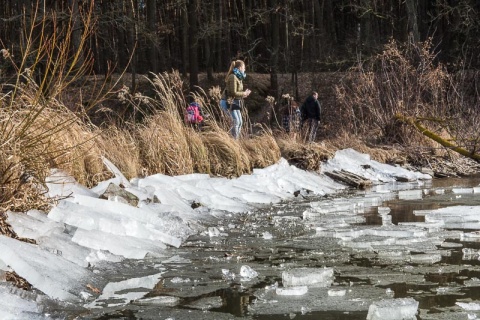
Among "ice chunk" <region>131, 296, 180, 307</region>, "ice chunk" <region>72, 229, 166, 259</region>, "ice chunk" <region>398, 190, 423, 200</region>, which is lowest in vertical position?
"ice chunk" <region>398, 190, 423, 200</region>

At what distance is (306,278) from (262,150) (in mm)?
5938

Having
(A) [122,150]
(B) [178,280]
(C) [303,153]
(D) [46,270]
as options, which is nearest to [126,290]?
(B) [178,280]

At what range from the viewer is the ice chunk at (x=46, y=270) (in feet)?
10.7

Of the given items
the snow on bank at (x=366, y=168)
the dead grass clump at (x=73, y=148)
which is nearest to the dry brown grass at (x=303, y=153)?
the snow on bank at (x=366, y=168)

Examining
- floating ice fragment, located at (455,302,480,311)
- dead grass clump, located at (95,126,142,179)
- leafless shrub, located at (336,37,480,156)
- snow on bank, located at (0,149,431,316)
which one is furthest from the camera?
leafless shrub, located at (336,37,480,156)

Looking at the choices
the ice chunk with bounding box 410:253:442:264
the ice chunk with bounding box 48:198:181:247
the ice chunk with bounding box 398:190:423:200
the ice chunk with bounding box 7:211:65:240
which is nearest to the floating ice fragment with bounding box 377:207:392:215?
the ice chunk with bounding box 398:190:423:200

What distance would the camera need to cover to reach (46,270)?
11.2 feet

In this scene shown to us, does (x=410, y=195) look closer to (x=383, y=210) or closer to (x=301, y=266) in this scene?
(x=383, y=210)

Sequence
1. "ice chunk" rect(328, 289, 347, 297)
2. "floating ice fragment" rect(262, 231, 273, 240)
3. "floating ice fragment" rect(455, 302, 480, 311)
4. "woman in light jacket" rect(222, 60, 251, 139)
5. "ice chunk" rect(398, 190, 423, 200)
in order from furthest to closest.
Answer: "woman in light jacket" rect(222, 60, 251, 139)
"ice chunk" rect(398, 190, 423, 200)
"floating ice fragment" rect(262, 231, 273, 240)
"ice chunk" rect(328, 289, 347, 297)
"floating ice fragment" rect(455, 302, 480, 311)

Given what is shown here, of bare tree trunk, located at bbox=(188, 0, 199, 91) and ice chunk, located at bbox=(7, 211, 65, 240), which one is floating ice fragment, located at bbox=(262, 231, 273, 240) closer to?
ice chunk, located at bbox=(7, 211, 65, 240)

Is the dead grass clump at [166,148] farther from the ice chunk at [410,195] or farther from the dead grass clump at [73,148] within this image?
the ice chunk at [410,195]

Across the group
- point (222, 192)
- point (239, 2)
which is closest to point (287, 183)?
point (222, 192)

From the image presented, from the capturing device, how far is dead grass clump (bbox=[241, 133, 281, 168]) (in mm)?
9141

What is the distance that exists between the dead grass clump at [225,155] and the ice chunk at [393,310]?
18.2 feet
